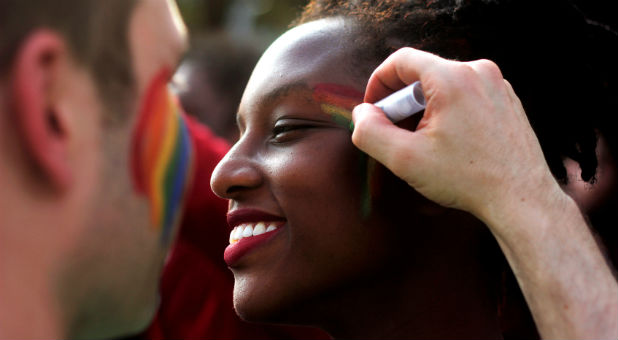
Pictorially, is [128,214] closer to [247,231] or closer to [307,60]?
[247,231]

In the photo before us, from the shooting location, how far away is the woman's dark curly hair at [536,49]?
6.21ft

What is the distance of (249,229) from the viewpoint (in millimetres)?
1810

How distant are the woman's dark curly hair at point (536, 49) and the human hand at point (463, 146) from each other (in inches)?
13.7

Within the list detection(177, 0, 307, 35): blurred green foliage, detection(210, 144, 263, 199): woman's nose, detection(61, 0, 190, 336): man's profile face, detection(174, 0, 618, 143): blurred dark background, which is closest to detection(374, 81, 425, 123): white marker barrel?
detection(210, 144, 263, 199): woman's nose

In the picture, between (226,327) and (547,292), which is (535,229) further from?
(226,327)

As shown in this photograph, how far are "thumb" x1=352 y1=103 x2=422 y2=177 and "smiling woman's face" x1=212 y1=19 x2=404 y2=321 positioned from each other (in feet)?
0.64

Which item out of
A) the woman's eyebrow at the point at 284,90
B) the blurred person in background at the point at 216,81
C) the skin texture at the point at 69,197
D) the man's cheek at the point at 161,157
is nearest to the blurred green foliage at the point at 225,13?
the blurred person in background at the point at 216,81

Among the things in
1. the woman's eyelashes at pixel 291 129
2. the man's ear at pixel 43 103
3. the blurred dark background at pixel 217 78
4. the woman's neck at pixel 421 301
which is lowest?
the blurred dark background at pixel 217 78

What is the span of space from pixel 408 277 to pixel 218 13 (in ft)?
28.0

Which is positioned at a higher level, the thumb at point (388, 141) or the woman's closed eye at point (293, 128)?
the thumb at point (388, 141)

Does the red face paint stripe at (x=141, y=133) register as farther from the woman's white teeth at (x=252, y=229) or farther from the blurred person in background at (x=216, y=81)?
the blurred person in background at (x=216, y=81)

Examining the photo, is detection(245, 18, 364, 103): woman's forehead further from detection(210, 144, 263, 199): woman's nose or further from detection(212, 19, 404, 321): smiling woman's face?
detection(210, 144, 263, 199): woman's nose

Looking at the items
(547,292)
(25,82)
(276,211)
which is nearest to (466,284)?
(547,292)

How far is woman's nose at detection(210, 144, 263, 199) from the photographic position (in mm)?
1776
